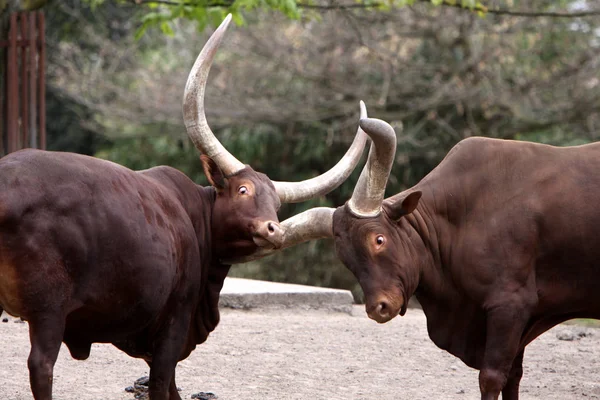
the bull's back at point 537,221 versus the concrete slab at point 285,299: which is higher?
the bull's back at point 537,221

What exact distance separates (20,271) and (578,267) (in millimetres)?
2795

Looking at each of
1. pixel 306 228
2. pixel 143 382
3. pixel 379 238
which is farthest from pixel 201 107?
pixel 143 382

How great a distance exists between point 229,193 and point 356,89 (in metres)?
9.21

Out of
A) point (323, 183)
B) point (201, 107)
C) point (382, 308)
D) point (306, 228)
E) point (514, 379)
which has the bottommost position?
point (514, 379)

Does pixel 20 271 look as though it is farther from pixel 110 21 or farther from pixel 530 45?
pixel 110 21

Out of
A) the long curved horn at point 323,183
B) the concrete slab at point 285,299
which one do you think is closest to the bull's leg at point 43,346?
the long curved horn at point 323,183

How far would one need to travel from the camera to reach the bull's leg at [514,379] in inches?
221

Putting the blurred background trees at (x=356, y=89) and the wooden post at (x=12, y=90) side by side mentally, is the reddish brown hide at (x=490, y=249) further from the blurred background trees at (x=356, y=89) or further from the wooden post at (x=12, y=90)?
the blurred background trees at (x=356, y=89)

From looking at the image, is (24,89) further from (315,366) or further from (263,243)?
(263,243)

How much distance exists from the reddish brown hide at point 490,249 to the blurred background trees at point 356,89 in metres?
7.84

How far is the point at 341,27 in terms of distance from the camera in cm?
1465

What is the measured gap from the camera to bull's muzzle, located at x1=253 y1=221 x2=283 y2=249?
5.30 m

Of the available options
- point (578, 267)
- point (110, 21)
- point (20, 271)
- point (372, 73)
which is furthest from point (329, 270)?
point (20, 271)

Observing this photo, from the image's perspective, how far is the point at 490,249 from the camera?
17.0ft
